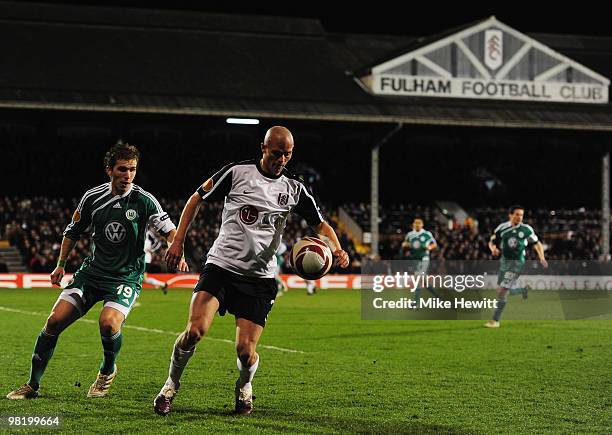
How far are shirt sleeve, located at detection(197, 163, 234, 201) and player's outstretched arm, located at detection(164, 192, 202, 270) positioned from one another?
0.08 m

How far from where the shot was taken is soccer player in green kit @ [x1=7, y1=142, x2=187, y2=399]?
8.62m

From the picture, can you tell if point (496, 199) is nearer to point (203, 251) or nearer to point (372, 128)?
point (372, 128)

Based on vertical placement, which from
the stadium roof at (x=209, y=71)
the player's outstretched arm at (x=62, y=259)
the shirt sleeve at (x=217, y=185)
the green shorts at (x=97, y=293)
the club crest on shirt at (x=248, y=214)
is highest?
the stadium roof at (x=209, y=71)

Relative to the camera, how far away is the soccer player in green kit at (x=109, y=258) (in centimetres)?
862

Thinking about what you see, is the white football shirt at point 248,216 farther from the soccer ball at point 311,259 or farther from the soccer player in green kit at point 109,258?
the soccer player in green kit at point 109,258

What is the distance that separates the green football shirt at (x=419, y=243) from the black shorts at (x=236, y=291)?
1619 cm

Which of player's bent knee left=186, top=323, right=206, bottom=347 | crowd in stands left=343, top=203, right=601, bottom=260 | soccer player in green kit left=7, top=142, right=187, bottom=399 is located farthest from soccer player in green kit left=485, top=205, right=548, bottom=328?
crowd in stands left=343, top=203, right=601, bottom=260

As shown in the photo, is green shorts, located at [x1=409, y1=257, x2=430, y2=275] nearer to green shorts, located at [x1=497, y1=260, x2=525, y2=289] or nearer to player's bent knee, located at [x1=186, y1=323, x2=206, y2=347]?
green shorts, located at [x1=497, y1=260, x2=525, y2=289]

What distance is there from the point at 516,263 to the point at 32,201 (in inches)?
872

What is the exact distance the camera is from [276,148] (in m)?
7.72

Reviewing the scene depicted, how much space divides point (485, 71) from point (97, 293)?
30.7 m

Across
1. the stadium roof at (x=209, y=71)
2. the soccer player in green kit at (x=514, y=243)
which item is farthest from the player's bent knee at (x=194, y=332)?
the stadium roof at (x=209, y=71)

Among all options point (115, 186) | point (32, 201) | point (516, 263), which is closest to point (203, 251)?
point (32, 201)

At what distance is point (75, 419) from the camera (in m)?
7.70
